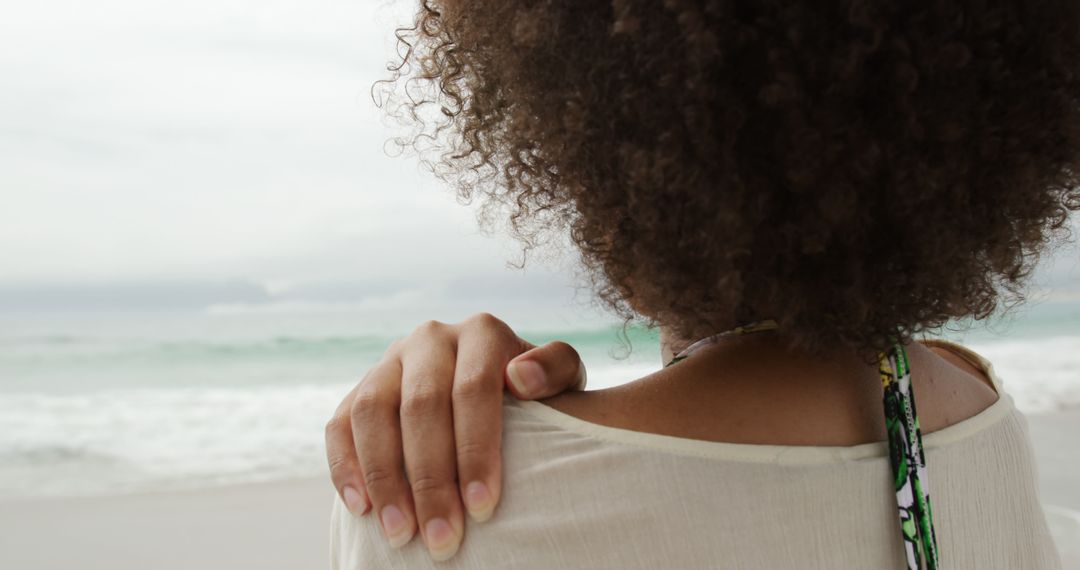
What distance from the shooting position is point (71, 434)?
4.89 m

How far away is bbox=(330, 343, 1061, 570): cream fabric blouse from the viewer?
0.65 m

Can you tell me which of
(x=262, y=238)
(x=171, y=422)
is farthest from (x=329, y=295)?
(x=171, y=422)

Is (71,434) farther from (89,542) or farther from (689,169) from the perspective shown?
(689,169)

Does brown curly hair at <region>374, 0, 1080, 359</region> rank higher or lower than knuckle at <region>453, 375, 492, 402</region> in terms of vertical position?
higher

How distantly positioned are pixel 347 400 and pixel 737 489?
1.26 ft

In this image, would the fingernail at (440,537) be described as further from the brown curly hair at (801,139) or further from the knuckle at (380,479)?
the brown curly hair at (801,139)

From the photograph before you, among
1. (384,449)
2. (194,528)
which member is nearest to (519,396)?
(384,449)

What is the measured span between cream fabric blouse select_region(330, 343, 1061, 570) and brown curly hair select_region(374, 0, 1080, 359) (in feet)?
0.36

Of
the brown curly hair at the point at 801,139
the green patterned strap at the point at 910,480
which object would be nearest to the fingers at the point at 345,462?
the brown curly hair at the point at 801,139

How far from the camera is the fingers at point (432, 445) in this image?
26.2 inches

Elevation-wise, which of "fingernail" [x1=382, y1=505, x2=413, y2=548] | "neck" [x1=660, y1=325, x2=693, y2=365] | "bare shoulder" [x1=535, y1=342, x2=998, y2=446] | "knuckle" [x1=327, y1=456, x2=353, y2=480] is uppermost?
"bare shoulder" [x1=535, y1=342, x2=998, y2=446]

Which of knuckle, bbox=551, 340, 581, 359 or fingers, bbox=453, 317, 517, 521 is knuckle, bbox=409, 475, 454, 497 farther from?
knuckle, bbox=551, 340, 581, 359

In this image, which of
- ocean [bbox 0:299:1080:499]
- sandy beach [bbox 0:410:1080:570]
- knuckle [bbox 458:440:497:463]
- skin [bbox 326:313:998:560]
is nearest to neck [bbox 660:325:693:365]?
ocean [bbox 0:299:1080:499]

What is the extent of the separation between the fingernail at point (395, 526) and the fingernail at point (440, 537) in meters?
0.02
